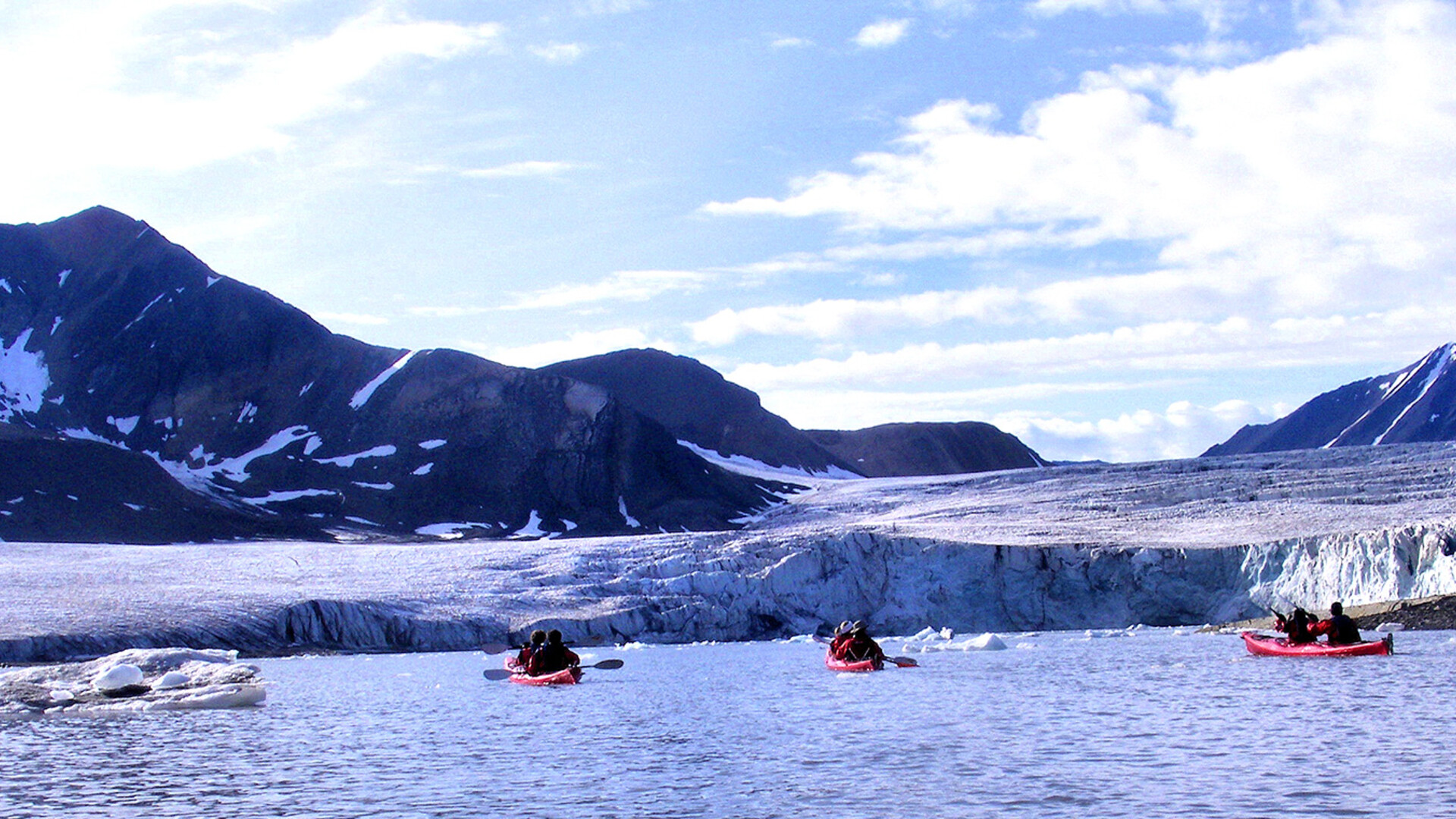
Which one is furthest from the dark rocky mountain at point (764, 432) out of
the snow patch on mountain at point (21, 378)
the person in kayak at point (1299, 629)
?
the person in kayak at point (1299, 629)

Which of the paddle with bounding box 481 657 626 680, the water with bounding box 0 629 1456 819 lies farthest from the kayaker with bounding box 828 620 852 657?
the paddle with bounding box 481 657 626 680

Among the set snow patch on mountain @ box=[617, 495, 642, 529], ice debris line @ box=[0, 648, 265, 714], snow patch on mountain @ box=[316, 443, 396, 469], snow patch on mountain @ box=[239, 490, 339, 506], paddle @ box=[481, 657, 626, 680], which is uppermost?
snow patch on mountain @ box=[316, 443, 396, 469]

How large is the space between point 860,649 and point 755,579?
57.4 ft

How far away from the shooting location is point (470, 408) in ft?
316

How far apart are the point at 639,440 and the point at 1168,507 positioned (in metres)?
45.4

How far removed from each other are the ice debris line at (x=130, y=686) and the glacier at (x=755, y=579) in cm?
944

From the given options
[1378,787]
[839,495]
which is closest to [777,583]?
[1378,787]

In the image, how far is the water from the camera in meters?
12.8

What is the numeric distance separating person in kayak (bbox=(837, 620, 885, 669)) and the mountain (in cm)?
11285

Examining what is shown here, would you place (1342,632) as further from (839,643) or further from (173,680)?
(173,680)

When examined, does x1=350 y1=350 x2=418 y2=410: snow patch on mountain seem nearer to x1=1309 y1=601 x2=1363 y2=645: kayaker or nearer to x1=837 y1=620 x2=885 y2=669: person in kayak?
x1=837 y1=620 x2=885 y2=669: person in kayak

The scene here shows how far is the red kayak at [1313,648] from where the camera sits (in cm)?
2888

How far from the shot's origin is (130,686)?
24.2m

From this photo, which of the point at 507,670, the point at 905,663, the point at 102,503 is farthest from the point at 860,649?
the point at 102,503
